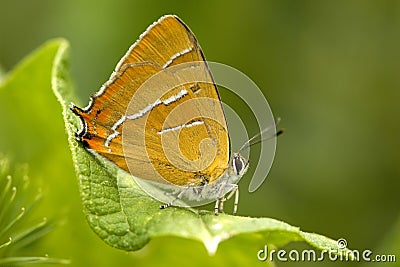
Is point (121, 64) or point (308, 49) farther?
point (308, 49)

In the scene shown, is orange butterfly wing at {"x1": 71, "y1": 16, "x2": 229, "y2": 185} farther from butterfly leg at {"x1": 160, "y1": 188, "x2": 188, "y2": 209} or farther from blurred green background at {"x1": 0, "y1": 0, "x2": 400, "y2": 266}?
blurred green background at {"x1": 0, "y1": 0, "x2": 400, "y2": 266}

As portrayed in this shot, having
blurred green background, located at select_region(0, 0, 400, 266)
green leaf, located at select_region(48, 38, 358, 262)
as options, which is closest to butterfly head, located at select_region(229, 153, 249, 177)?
green leaf, located at select_region(48, 38, 358, 262)

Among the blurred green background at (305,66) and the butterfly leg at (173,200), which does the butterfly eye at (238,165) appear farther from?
the blurred green background at (305,66)

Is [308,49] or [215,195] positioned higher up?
[308,49]

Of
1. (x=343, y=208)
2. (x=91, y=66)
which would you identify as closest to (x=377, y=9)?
(x=343, y=208)

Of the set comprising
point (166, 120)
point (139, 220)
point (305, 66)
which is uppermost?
point (305, 66)

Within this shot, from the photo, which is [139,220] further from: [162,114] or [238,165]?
[238,165]

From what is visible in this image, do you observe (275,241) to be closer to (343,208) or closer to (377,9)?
(343,208)

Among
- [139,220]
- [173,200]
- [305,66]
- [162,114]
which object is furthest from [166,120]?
[305,66]
